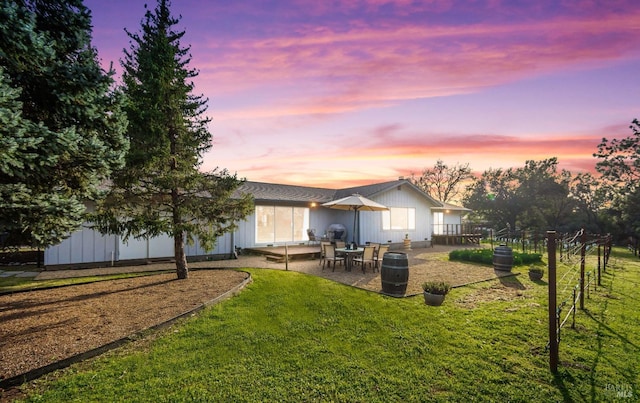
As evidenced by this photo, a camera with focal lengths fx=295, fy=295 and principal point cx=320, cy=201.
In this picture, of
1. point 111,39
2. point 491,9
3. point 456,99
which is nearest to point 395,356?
point 491,9

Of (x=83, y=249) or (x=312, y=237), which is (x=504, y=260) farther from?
(x=83, y=249)

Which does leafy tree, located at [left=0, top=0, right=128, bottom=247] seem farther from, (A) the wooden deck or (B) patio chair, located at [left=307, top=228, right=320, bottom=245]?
(B) patio chair, located at [left=307, top=228, right=320, bottom=245]

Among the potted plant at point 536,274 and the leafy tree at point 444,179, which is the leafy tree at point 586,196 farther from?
the potted plant at point 536,274

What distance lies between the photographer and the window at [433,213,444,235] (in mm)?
24641

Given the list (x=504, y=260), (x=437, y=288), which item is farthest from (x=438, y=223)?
(x=437, y=288)

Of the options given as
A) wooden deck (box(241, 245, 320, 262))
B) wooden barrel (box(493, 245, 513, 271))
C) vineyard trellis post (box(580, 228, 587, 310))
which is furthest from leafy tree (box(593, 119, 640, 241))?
wooden deck (box(241, 245, 320, 262))

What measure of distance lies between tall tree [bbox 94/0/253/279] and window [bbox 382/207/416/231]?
11.7 m

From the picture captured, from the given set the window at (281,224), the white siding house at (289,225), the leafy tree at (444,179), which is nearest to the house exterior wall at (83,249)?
the white siding house at (289,225)

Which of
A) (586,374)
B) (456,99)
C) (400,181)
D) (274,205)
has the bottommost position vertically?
(586,374)

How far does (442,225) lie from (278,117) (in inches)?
679

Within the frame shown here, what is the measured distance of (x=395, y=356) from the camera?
4309mm

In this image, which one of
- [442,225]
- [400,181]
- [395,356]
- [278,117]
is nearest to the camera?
[395,356]

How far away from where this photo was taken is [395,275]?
24.8 ft

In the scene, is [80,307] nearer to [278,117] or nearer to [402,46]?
[278,117]
